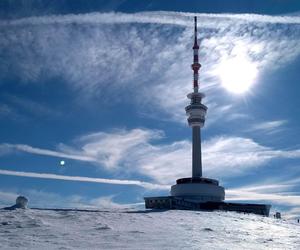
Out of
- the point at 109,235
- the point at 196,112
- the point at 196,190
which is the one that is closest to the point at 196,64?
the point at 196,112

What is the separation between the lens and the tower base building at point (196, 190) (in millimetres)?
70562

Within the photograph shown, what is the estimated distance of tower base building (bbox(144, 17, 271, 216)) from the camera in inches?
2778

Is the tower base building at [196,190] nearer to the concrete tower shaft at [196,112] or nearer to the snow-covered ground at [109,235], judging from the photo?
the concrete tower shaft at [196,112]

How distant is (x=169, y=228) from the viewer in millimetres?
23438

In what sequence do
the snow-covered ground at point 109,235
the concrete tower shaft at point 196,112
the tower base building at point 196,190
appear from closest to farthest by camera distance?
1. the snow-covered ground at point 109,235
2. the tower base building at point 196,190
3. the concrete tower shaft at point 196,112

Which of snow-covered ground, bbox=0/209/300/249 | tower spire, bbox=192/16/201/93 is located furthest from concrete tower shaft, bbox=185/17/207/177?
snow-covered ground, bbox=0/209/300/249

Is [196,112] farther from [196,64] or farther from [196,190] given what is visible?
[196,190]

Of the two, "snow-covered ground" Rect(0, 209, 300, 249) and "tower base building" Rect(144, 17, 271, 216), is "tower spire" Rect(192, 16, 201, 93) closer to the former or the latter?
"tower base building" Rect(144, 17, 271, 216)

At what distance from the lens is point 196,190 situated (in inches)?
3206

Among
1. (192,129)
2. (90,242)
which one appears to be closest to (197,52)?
(192,129)

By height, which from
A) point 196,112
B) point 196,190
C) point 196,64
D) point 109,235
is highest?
point 196,64

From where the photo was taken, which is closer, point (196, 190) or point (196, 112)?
point (196, 190)

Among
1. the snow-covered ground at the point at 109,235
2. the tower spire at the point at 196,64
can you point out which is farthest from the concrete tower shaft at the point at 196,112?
the snow-covered ground at the point at 109,235

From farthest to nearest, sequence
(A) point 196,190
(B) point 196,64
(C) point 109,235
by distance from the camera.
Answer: (B) point 196,64, (A) point 196,190, (C) point 109,235
